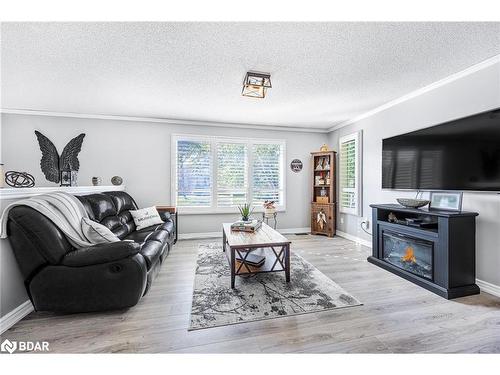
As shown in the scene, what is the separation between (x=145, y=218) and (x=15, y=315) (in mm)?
1808

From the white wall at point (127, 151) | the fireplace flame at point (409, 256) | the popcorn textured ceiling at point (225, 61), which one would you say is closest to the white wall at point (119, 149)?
the white wall at point (127, 151)

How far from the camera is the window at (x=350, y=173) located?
161 inches

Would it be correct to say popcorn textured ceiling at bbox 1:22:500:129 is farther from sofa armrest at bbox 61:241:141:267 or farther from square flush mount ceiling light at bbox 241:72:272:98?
sofa armrest at bbox 61:241:141:267

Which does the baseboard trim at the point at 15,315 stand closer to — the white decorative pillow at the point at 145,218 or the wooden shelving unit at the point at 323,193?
the white decorative pillow at the point at 145,218

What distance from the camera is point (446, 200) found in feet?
8.01

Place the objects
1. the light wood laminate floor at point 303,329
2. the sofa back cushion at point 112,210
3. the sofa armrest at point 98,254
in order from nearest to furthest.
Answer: the light wood laminate floor at point 303,329, the sofa armrest at point 98,254, the sofa back cushion at point 112,210

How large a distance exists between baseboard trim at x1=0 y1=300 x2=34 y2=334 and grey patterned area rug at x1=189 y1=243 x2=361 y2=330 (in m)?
1.38

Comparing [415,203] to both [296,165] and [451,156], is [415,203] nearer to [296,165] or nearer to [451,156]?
[451,156]

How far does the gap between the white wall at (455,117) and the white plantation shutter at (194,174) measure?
308cm

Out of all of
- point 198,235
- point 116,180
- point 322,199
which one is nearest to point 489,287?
point 322,199

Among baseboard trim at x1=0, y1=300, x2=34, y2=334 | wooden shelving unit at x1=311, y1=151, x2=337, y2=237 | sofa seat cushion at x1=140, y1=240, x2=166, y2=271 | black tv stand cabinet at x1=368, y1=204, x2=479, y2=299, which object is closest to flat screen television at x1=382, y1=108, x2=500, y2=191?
black tv stand cabinet at x1=368, y1=204, x2=479, y2=299

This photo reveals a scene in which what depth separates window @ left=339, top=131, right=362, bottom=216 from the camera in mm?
4098

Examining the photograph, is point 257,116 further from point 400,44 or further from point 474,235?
point 474,235

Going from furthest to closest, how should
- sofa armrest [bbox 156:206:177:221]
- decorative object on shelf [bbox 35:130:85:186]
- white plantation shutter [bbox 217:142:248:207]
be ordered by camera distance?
white plantation shutter [bbox 217:142:248:207] < sofa armrest [bbox 156:206:177:221] < decorative object on shelf [bbox 35:130:85:186]
